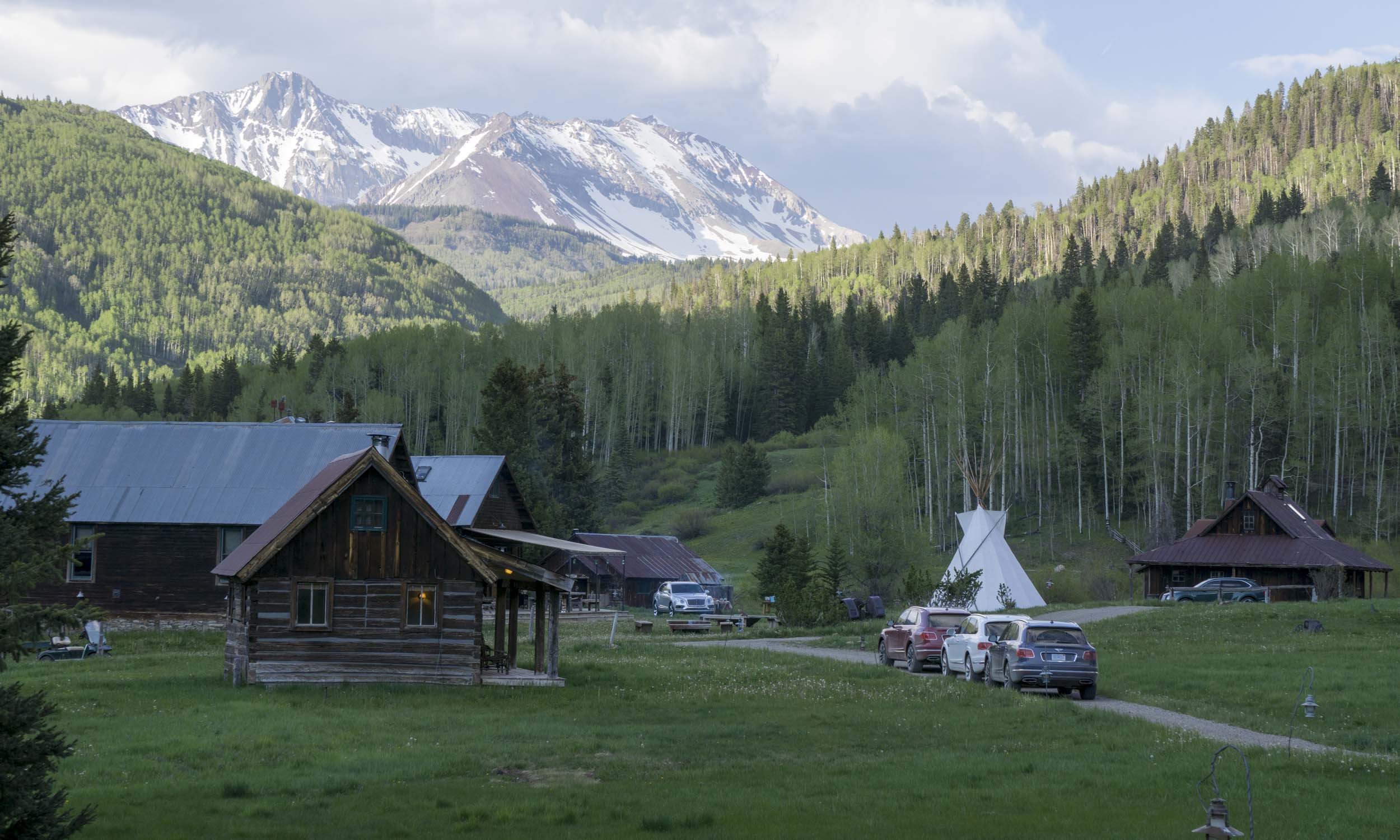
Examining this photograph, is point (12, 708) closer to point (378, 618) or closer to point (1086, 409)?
point (378, 618)

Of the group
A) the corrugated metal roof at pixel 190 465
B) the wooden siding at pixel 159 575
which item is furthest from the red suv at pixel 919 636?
the wooden siding at pixel 159 575

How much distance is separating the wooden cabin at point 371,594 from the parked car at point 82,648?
32.5ft

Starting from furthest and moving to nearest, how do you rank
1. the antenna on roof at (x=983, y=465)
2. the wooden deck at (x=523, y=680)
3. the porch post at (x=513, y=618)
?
1. the antenna on roof at (x=983, y=465)
2. the porch post at (x=513, y=618)
3. the wooden deck at (x=523, y=680)

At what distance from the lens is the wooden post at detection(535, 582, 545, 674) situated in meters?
28.9

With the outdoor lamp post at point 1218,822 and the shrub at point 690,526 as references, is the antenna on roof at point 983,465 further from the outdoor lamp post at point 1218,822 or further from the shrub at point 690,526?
the outdoor lamp post at point 1218,822

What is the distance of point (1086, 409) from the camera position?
296 feet

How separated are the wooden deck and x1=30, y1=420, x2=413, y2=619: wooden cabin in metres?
14.2

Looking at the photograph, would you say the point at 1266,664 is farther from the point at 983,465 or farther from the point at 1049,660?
the point at 983,465

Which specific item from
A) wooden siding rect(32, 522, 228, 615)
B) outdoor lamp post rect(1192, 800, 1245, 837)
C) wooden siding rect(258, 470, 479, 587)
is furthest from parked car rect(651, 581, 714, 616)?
outdoor lamp post rect(1192, 800, 1245, 837)

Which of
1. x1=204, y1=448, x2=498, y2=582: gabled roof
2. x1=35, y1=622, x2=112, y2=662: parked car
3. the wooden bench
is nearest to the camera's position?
x1=204, y1=448, x2=498, y2=582: gabled roof

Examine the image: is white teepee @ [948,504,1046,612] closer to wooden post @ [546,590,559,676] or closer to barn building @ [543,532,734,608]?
barn building @ [543,532,734,608]

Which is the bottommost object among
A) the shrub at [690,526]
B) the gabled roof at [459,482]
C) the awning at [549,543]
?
the shrub at [690,526]

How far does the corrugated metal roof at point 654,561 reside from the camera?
242ft

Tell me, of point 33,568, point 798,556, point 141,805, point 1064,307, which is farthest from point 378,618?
point 1064,307
